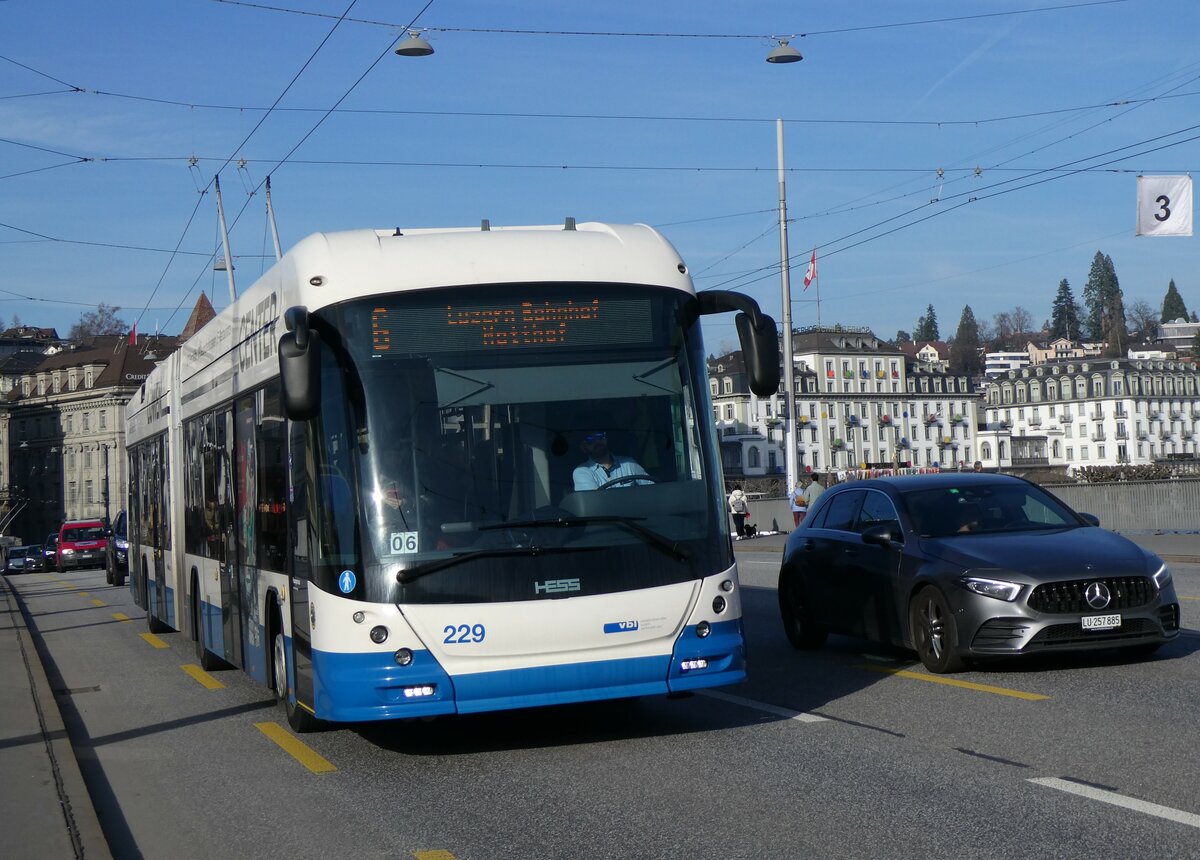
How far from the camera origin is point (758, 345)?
9500 mm

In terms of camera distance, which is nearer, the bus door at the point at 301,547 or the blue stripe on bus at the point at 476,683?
the blue stripe on bus at the point at 476,683

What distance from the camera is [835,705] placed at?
10.8 meters

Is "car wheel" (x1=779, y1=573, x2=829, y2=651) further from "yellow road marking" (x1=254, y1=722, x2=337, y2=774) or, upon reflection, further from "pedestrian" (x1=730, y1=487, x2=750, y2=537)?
"pedestrian" (x1=730, y1=487, x2=750, y2=537)

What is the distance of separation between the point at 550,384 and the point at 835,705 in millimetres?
3135

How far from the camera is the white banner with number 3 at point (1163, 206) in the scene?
24.9m

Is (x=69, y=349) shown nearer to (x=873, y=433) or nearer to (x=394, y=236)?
(x=873, y=433)

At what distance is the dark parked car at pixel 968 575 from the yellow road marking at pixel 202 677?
518 centimetres

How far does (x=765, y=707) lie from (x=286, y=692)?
10.6ft

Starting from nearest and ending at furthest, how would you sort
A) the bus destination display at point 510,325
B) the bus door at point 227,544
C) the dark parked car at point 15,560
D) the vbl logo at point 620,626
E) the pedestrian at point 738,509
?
the vbl logo at point 620,626 < the bus destination display at point 510,325 < the bus door at point 227,544 < the pedestrian at point 738,509 < the dark parked car at point 15,560

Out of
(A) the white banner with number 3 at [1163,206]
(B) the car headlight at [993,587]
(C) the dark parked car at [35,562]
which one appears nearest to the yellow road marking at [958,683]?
(B) the car headlight at [993,587]

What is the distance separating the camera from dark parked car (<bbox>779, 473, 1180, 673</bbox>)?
1126 centimetres

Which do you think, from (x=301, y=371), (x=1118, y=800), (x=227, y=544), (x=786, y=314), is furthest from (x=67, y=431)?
(x=1118, y=800)

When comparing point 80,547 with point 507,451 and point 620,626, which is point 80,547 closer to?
point 507,451

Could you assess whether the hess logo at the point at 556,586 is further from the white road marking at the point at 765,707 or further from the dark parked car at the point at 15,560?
the dark parked car at the point at 15,560
